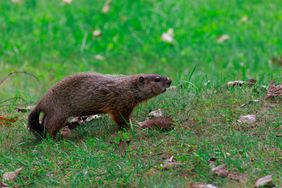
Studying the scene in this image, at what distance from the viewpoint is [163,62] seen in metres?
11.9

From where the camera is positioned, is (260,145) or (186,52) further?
(186,52)

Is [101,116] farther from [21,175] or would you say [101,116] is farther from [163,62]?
[163,62]

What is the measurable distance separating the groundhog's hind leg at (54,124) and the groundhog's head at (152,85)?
863mm

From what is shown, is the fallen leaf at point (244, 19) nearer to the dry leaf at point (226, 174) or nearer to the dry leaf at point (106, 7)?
the dry leaf at point (106, 7)

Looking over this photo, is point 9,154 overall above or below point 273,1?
above

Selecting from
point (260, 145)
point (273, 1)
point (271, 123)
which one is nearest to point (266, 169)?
point (260, 145)

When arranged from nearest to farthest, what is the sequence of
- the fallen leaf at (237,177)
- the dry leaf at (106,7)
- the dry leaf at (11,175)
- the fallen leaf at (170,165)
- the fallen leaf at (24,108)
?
the fallen leaf at (237,177)
the fallen leaf at (170,165)
the dry leaf at (11,175)
the fallen leaf at (24,108)
the dry leaf at (106,7)

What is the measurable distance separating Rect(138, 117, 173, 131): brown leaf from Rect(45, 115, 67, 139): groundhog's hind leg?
827 mm

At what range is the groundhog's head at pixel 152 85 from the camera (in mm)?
7113

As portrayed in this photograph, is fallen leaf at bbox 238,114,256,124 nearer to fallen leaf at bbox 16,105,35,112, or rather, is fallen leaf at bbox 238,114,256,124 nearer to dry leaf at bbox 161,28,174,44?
fallen leaf at bbox 16,105,35,112

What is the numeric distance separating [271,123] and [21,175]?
2.32 meters

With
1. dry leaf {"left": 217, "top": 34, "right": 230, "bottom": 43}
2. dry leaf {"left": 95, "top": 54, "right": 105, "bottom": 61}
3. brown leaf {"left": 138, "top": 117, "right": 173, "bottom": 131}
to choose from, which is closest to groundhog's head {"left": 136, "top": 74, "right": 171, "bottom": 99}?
brown leaf {"left": 138, "top": 117, "right": 173, "bottom": 131}

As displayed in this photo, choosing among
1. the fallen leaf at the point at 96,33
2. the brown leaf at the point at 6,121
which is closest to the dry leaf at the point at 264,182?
the brown leaf at the point at 6,121

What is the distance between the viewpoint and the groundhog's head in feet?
23.3
